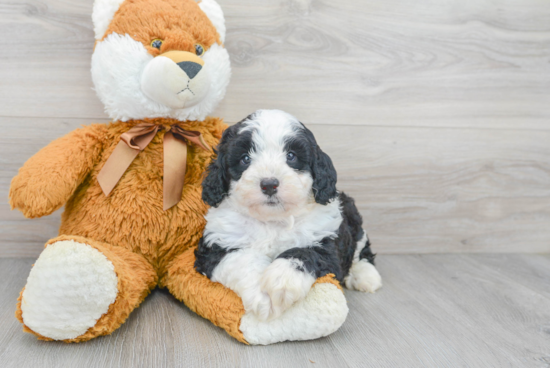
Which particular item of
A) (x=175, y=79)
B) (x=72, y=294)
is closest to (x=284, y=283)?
(x=72, y=294)

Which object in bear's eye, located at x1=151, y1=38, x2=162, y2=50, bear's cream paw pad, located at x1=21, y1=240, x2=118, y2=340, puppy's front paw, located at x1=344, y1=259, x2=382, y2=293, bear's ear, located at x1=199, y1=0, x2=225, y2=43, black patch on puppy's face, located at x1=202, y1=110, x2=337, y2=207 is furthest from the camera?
puppy's front paw, located at x1=344, y1=259, x2=382, y2=293

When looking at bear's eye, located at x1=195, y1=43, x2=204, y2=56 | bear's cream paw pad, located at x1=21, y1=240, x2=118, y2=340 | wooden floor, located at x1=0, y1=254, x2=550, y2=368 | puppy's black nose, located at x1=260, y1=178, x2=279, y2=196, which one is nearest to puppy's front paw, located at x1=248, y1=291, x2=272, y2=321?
wooden floor, located at x1=0, y1=254, x2=550, y2=368

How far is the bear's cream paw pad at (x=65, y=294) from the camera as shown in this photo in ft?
3.66

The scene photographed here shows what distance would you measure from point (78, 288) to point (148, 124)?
0.58 metres

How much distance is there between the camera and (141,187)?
4.70 feet

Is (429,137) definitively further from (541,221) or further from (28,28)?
(28,28)

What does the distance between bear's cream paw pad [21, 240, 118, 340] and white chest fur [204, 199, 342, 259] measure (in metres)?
0.34

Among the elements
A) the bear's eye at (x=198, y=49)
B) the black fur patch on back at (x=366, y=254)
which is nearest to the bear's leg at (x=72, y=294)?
the bear's eye at (x=198, y=49)

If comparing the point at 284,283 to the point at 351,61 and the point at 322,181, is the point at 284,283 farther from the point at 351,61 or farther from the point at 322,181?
the point at 351,61

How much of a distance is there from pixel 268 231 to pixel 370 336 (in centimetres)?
44

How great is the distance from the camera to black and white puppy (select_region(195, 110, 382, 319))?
1162mm

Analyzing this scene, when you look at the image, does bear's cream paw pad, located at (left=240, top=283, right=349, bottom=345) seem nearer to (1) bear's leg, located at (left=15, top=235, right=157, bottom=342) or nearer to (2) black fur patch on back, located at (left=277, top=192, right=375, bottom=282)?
(2) black fur patch on back, located at (left=277, top=192, right=375, bottom=282)

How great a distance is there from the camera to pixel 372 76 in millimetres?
1920

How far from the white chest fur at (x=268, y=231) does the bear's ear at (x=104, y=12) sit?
0.70 metres
